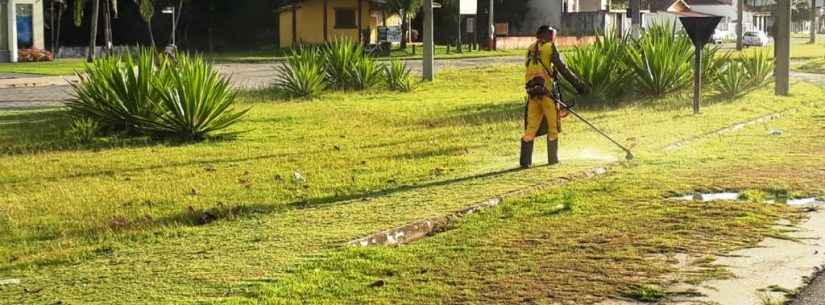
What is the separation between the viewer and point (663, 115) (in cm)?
1884

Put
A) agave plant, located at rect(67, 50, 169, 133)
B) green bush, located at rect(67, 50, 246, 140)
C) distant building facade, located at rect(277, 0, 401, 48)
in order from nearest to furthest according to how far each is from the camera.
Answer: green bush, located at rect(67, 50, 246, 140)
agave plant, located at rect(67, 50, 169, 133)
distant building facade, located at rect(277, 0, 401, 48)

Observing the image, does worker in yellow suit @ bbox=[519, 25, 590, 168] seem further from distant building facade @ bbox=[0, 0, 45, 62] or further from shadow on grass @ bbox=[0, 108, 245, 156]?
distant building facade @ bbox=[0, 0, 45, 62]

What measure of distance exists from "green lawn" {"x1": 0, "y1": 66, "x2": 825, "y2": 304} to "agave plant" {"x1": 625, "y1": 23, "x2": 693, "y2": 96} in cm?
293

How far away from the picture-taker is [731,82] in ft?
73.0

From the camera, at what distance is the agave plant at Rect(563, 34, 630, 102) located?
2059 cm

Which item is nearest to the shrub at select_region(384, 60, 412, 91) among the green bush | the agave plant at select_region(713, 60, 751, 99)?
the agave plant at select_region(713, 60, 751, 99)

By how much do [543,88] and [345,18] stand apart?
4726 cm

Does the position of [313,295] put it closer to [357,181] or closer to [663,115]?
[357,181]

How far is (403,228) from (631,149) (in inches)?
243

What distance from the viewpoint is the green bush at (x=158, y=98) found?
51.3 ft

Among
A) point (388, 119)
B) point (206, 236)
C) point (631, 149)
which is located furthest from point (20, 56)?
point (206, 236)

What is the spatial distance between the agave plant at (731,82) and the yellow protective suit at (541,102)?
1086 cm

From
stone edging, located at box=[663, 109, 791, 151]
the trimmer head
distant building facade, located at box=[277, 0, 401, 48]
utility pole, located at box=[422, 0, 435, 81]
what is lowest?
the trimmer head

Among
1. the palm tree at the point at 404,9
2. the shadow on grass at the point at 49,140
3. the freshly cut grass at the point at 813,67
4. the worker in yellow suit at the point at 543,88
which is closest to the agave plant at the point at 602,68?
the shadow on grass at the point at 49,140
